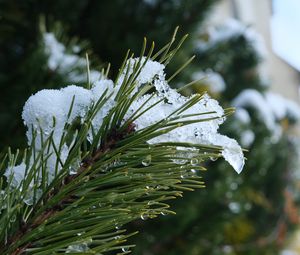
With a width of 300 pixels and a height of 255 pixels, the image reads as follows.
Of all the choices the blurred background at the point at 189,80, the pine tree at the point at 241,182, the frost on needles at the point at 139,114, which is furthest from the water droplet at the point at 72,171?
the pine tree at the point at 241,182

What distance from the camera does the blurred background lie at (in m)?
1.04

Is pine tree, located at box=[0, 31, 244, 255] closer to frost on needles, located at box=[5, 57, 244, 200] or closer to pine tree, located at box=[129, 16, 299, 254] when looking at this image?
frost on needles, located at box=[5, 57, 244, 200]

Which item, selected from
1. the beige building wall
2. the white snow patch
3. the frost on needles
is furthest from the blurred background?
A: the beige building wall

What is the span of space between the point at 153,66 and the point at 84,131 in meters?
0.10

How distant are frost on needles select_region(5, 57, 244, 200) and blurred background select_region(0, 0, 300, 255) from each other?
17.1 inches

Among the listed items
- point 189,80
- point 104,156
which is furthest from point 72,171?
point 189,80

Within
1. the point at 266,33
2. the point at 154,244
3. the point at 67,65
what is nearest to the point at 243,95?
the point at 154,244

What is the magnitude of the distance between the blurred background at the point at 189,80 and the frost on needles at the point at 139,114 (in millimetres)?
434

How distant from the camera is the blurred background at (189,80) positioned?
3.41 ft

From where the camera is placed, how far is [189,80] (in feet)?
5.74

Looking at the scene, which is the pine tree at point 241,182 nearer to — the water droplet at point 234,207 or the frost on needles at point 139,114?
the water droplet at point 234,207

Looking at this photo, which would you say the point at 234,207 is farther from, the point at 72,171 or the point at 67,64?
the point at 72,171

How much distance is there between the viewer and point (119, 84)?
46 centimetres

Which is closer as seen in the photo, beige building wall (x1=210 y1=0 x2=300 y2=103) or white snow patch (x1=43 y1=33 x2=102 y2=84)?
white snow patch (x1=43 y1=33 x2=102 y2=84)
